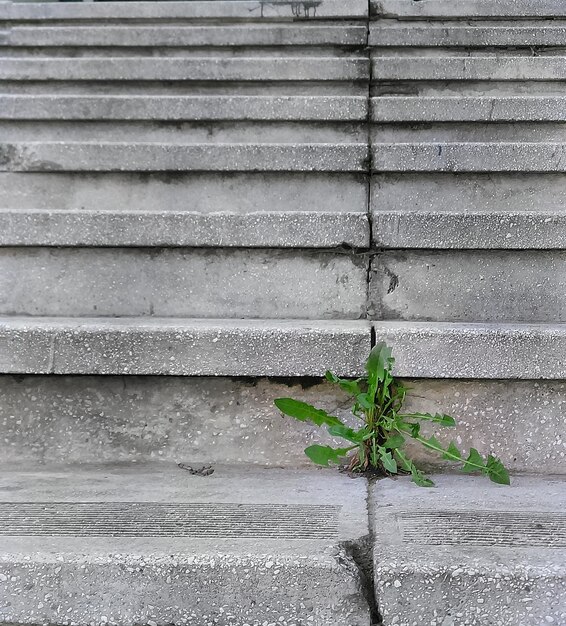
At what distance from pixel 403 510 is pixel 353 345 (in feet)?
1.42

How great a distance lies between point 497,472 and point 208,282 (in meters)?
0.99

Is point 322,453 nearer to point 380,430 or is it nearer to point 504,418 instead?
point 380,430

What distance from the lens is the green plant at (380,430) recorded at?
142 centimetres

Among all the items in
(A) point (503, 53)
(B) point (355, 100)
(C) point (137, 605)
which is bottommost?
(C) point (137, 605)

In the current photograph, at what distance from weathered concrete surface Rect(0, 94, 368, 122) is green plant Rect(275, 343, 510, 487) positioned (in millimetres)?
1341

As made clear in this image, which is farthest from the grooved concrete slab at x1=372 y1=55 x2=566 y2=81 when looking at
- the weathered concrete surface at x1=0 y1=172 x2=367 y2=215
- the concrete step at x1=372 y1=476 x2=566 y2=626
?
the concrete step at x1=372 y1=476 x2=566 y2=626

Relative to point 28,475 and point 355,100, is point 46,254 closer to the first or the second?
point 28,475

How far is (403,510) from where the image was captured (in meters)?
1.28

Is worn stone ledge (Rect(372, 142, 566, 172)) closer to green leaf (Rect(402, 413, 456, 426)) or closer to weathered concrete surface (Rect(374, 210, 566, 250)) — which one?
weathered concrete surface (Rect(374, 210, 566, 250))

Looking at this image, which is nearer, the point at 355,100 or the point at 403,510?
the point at 403,510

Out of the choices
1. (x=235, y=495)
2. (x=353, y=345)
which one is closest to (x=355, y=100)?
(x=353, y=345)

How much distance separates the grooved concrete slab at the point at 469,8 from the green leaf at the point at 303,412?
2.40 m

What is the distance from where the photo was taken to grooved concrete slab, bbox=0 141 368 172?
7.06ft

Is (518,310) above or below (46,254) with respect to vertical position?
below
